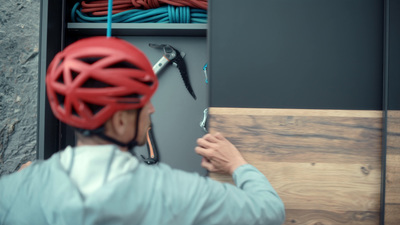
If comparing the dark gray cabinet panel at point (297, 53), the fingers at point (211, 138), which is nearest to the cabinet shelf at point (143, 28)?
the dark gray cabinet panel at point (297, 53)

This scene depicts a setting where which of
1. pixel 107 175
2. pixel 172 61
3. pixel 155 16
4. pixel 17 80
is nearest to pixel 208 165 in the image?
pixel 107 175

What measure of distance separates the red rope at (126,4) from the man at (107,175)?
0.76 metres

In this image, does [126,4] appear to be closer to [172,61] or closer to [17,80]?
[172,61]

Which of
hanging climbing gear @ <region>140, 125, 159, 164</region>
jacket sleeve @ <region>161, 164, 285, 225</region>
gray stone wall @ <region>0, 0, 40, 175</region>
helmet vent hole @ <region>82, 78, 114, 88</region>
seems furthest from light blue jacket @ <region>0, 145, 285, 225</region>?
gray stone wall @ <region>0, 0, 40, 175</region>

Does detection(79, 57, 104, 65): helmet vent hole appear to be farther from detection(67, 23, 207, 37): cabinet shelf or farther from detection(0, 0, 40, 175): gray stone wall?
detection(0, 0, 40, 175): gray stone wall

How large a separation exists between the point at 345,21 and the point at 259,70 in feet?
1.07

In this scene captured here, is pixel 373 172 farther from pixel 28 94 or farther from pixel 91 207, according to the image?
pixel 28 94

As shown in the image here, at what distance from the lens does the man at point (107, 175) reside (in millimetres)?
555

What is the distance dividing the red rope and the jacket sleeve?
901mm

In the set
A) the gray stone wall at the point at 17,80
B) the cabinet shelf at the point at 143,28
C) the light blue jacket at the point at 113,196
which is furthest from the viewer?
the gray stone wall at the point at 17,80

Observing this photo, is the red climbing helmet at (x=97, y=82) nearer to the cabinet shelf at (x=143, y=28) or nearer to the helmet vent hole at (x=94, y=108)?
the helmet vent hole at (x=94, y=108)

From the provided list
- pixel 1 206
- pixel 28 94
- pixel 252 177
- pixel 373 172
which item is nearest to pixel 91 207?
pixel 1 206

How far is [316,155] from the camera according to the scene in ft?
3.01

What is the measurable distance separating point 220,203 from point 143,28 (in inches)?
36.3
